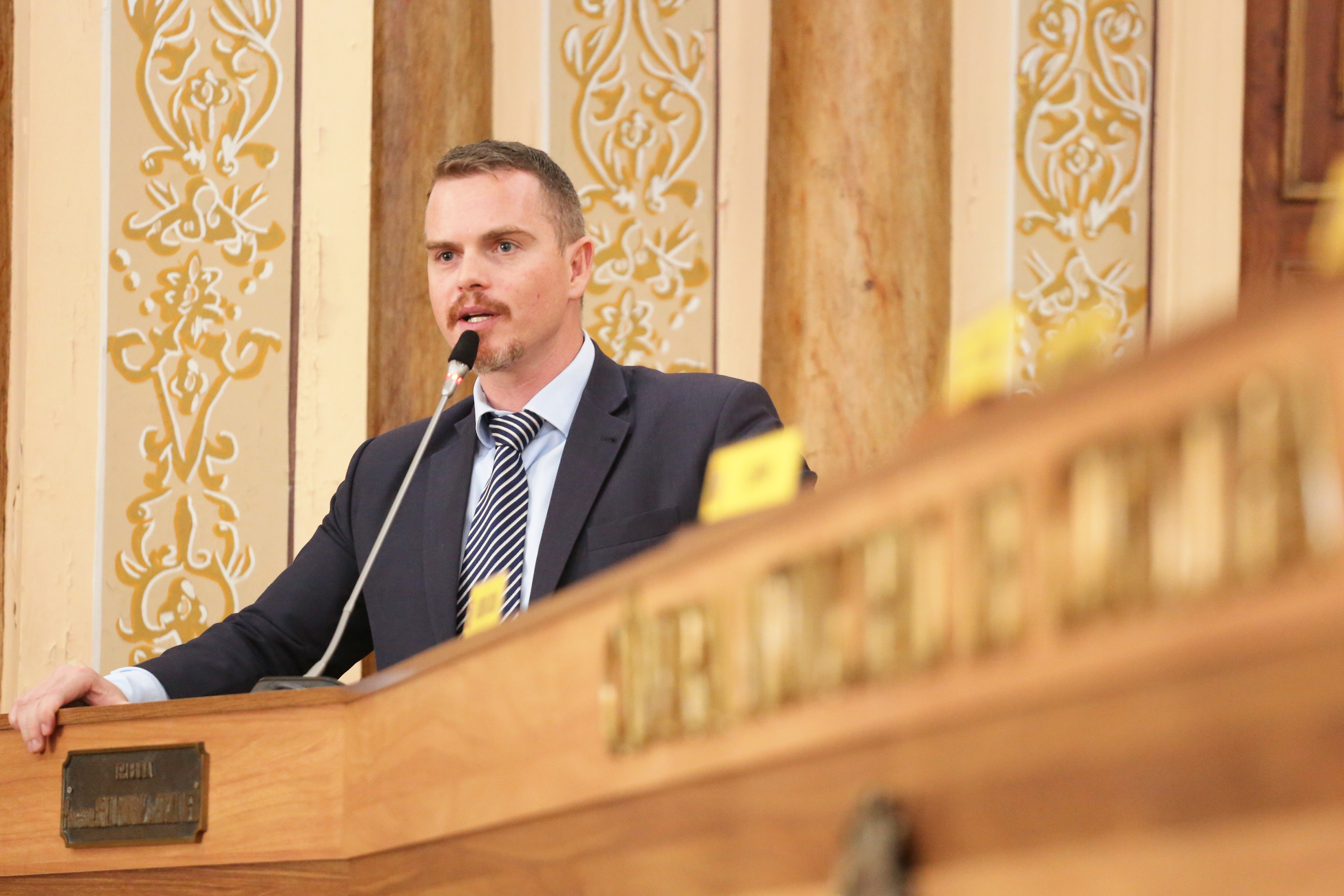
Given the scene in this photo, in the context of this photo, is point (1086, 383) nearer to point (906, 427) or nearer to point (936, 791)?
point (936, 791)

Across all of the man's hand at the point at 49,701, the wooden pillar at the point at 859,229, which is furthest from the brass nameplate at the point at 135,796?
the wooden pillar at the point at 859,229

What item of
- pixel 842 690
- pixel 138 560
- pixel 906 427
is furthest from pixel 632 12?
pixel 842 690

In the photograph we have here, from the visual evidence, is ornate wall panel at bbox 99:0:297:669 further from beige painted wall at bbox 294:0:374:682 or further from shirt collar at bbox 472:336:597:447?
shirt collar at bbox 472:336:597:447

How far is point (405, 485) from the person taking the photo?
1.79 metres

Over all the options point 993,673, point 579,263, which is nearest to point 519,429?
point 579,263

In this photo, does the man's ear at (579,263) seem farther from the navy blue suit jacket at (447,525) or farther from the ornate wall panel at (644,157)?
the ornate wall panel at (644,157)

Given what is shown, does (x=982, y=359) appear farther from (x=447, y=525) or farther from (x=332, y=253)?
(x=332, y=253)

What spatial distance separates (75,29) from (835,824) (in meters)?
3.09

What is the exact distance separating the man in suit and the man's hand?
14 mm

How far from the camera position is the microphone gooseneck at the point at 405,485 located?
1765 mm

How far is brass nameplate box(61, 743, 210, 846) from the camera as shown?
152 cm

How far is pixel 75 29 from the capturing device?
3221 mm

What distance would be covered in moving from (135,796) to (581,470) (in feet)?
2.27

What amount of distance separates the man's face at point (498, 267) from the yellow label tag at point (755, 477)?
44.2 inches
